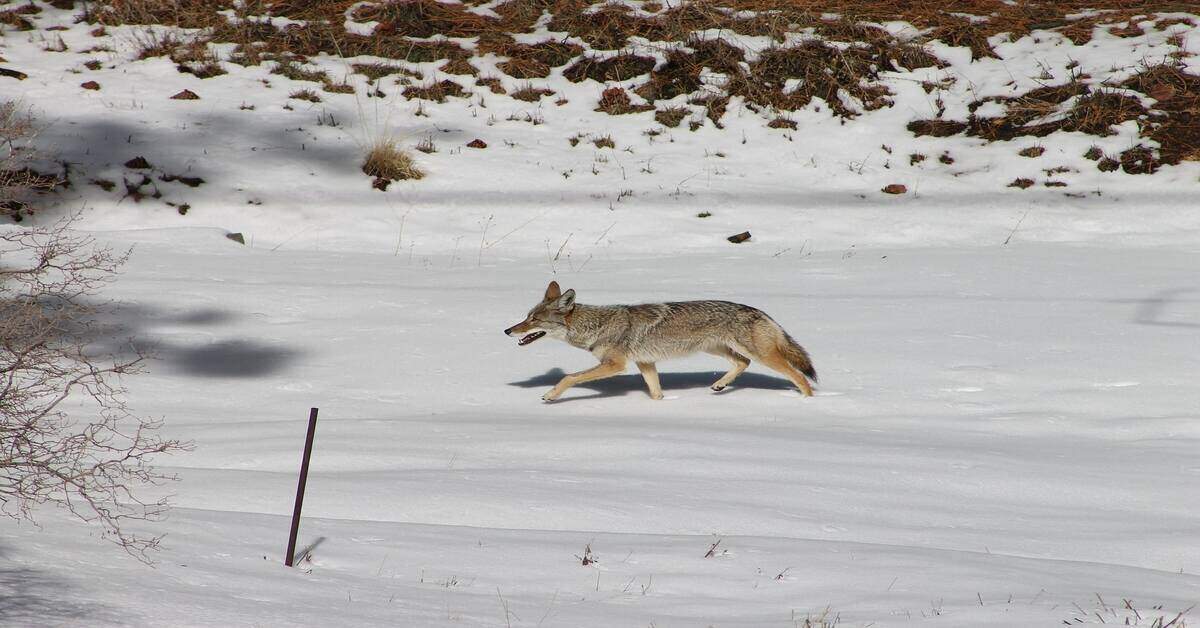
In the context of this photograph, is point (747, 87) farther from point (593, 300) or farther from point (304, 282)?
point (304, 282)

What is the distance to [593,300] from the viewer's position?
425 inches

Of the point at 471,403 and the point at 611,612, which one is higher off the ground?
the point at 611,612

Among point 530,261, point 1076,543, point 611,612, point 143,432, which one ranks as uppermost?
point 611,612

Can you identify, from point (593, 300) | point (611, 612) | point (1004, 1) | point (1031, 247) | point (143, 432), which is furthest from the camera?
point (1004, 1)

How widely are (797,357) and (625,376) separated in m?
2.10

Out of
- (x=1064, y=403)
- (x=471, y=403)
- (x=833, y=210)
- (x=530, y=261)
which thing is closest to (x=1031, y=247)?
(x=833, y=210)

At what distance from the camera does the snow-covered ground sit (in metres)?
4.30

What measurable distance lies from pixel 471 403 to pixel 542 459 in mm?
1876

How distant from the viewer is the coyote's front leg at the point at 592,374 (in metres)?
8.56

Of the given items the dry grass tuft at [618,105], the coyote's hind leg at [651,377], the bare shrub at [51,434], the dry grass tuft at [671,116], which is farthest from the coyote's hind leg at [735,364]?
the dry grass tuft at [618,105]

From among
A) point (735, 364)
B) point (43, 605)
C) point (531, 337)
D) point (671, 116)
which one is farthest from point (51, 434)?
point (671, 116)

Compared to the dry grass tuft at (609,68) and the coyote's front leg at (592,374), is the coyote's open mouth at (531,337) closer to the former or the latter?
the coyote's front leg at (592,374)

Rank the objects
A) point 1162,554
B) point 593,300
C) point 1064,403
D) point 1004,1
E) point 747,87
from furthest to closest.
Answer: point 1004,1 < point 747,87 < point 593,300 < point 1064,403 < point 1162,554

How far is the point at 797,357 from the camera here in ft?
27.6
